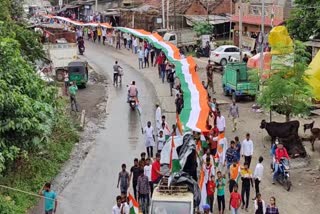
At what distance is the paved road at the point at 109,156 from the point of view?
18.3m

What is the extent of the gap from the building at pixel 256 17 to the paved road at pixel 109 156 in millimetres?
11291

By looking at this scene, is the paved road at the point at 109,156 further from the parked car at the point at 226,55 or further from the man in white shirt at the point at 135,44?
the man in white shirt at the point at 135,44

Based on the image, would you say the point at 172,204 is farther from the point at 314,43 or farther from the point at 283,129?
the point at 314,43

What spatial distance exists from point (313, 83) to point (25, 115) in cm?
A: 1090

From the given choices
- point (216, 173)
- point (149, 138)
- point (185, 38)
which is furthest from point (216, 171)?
point (185, 38)

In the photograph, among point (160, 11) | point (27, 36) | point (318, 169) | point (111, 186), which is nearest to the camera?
point (111, 186)

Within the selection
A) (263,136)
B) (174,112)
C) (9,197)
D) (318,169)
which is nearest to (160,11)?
(174,112)

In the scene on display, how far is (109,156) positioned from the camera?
22859mm

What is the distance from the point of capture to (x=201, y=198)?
1581 centimetres

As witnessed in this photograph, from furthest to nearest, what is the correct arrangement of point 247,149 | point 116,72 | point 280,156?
point 116,72 < point 247,149 < point 280,156

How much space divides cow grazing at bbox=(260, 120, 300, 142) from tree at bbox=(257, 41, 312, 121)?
28.9 inches

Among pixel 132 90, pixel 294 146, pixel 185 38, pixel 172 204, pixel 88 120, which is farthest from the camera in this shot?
pixel 185 38

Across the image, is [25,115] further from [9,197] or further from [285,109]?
[285,109]

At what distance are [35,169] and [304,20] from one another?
65.4 feet
